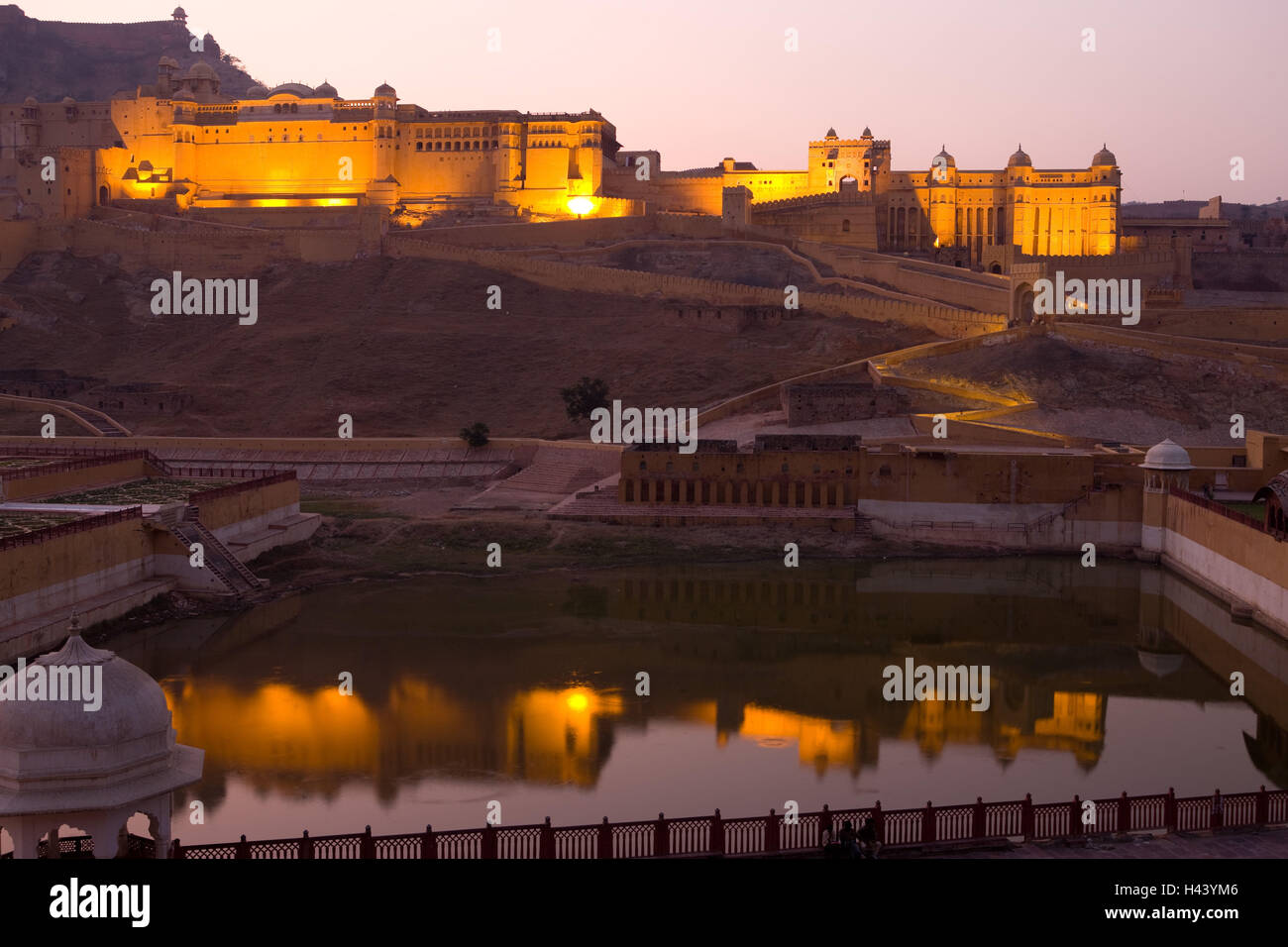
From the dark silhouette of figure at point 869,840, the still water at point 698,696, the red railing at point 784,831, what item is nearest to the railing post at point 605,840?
the red railing at point 784,831

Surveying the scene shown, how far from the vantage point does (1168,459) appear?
33.4 m

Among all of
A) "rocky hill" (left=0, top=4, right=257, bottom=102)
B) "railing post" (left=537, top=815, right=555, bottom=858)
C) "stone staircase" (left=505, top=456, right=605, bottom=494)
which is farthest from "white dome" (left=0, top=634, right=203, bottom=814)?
"rocky hill" (left=0, top=4, right=257, bottom=102)

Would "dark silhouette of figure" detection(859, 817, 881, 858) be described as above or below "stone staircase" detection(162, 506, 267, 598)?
below

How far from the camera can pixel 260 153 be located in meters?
68.9

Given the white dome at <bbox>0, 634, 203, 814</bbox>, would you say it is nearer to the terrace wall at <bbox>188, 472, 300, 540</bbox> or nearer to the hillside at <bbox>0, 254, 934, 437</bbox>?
the terrace wall at <bbox>188, 472, 300, 540</bbox>

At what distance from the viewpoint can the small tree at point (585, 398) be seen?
44.3 meters

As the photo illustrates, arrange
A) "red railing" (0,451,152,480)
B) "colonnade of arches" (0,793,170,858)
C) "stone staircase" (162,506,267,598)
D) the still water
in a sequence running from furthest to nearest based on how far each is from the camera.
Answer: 1. "red railing" (0,451,152,480)
2. "stone staircase" (162,506,267,598)
3. the still water
4. "colonnade of arches" (0,793,170,858)

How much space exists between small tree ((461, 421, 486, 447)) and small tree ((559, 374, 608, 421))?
2774 mm

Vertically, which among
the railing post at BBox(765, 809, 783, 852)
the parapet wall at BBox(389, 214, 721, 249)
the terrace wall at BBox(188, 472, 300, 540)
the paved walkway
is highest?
the parapet wall at BBox(389, 214, 721, 249)

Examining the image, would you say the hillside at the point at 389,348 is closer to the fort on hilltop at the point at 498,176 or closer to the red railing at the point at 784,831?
the fort on hilltop at the point at 498,176

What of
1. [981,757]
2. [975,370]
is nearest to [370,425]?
[975,370]

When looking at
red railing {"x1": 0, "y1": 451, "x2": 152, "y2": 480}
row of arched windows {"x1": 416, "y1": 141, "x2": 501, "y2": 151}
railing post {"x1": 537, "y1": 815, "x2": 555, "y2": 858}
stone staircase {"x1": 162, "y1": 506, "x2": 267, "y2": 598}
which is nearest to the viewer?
railing post {"x1": 537, "y1": 815, "x2": 555, "y2": 858}

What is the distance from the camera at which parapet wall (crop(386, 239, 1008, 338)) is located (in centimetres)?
4966
